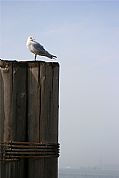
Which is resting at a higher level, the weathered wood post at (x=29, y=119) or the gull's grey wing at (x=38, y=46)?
the gull's grey wing at (x=38, y=46)

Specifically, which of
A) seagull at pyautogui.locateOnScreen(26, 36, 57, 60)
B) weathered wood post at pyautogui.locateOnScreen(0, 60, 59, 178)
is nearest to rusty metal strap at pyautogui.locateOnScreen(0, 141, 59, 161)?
weathered wood post at pyautogui.locateOnScreen(0, 60, 59, 178)

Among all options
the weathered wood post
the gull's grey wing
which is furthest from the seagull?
the weathered wood post

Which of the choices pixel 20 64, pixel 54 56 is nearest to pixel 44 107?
pixel 20 64

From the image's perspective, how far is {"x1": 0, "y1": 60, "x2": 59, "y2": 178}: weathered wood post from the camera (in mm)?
6488

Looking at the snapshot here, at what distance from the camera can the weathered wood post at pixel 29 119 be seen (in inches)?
255

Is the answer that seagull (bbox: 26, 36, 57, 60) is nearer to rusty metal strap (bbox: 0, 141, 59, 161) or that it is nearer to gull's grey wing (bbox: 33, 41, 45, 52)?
gull's grey wing (bbox: 33, 41, 45, 52)

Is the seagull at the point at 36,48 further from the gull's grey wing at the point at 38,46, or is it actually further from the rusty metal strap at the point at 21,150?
the rusty metal strap at the point at 21,150

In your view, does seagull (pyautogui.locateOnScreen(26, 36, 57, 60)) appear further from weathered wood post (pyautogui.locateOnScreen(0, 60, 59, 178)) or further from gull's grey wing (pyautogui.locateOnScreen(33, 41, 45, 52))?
weathered wood post (pyautogui.locateOnScreen(0, 60, 59, 178))

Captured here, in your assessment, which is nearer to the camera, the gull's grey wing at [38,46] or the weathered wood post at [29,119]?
the weathered wood post at [29,119]

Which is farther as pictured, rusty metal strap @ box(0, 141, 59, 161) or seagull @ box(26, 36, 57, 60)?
seagull @ box(26, 36, 57, 60)

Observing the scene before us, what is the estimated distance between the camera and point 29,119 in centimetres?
660

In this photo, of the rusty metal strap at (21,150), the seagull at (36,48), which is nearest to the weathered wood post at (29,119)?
the rusty metal strap at (21,150)

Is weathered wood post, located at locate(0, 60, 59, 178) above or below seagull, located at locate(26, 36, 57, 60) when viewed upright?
below

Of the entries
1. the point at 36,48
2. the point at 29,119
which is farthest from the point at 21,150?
the point at 36,48
